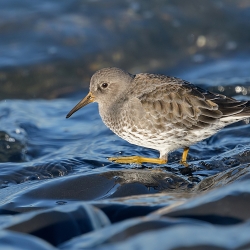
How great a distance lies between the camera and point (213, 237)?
3.78 m

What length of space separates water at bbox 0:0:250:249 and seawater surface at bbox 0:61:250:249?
0.01 meters

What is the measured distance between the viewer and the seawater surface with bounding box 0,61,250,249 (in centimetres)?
398

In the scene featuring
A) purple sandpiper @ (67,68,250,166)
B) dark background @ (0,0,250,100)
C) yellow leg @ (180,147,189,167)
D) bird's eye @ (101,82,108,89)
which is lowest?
yellow leg @ (180,147,189,167)

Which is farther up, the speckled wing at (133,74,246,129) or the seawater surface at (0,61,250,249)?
the speckled wing at (133,74,246,129)

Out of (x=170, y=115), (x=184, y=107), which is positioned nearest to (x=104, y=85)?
(x=170, y=115)

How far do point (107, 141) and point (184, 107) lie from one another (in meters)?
1.92

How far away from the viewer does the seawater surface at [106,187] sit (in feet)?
13.0

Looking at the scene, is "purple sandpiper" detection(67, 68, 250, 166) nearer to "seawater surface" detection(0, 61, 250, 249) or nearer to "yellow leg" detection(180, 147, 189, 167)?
"yellow leg" detection(180, 147, 189, 167)

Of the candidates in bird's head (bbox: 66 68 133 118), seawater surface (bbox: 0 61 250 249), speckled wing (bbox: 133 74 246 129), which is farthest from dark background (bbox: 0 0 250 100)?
speckled wing (bbox: 133 74 246 129)

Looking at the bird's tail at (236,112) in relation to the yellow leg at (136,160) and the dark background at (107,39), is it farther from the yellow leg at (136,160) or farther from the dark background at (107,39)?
the dark background at (107,39)

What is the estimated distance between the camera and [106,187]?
6297 millimetres

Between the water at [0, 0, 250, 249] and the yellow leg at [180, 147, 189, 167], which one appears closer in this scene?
the water at [0, 0, 250, 249]

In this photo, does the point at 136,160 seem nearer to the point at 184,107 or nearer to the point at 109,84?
the point at 184,107

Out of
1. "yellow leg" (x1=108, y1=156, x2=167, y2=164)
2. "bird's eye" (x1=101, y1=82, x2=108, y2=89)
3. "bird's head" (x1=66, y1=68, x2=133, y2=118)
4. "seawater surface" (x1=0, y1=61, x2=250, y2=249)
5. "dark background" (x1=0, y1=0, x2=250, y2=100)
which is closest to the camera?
"seawater surface" (x1=0, y1=61, x2=250, y2=249)
